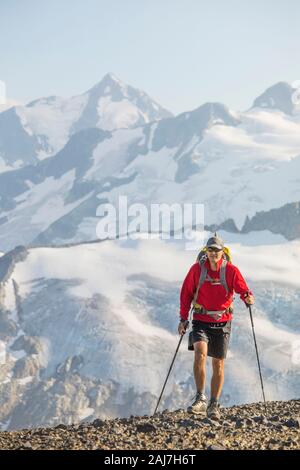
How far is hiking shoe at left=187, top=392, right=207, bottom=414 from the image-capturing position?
21.0 m

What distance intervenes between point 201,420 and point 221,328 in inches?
104

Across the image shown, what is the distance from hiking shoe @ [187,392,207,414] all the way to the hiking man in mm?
26

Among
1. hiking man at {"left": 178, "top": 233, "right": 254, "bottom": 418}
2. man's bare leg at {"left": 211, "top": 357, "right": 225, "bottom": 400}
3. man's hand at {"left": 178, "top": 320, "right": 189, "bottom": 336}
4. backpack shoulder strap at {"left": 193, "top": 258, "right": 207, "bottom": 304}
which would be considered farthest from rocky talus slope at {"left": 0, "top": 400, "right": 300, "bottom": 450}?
backpack shoulder strap at {"left": 193, "top": 258, "right": 207, "bottom": 304}

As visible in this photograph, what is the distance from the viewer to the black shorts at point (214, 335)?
20.9 metres

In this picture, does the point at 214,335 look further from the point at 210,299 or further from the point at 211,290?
the point at 211,290

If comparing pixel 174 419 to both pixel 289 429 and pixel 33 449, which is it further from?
pixel 33 449

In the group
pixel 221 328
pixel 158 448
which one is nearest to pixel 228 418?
pixel 221 328

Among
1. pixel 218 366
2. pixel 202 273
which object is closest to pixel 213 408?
pixel 218 366

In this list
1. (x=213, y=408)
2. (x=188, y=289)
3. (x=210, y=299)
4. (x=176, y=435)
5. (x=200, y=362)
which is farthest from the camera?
(x=213, y=408)

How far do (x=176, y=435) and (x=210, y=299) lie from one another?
4502 millimetres

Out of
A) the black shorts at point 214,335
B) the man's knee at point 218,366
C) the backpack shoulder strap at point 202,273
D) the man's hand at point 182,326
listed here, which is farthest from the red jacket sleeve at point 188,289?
the man's knee at point 218,366

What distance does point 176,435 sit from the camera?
17.2 meters

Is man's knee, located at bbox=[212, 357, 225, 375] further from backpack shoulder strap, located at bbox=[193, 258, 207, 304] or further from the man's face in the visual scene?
the man's face
